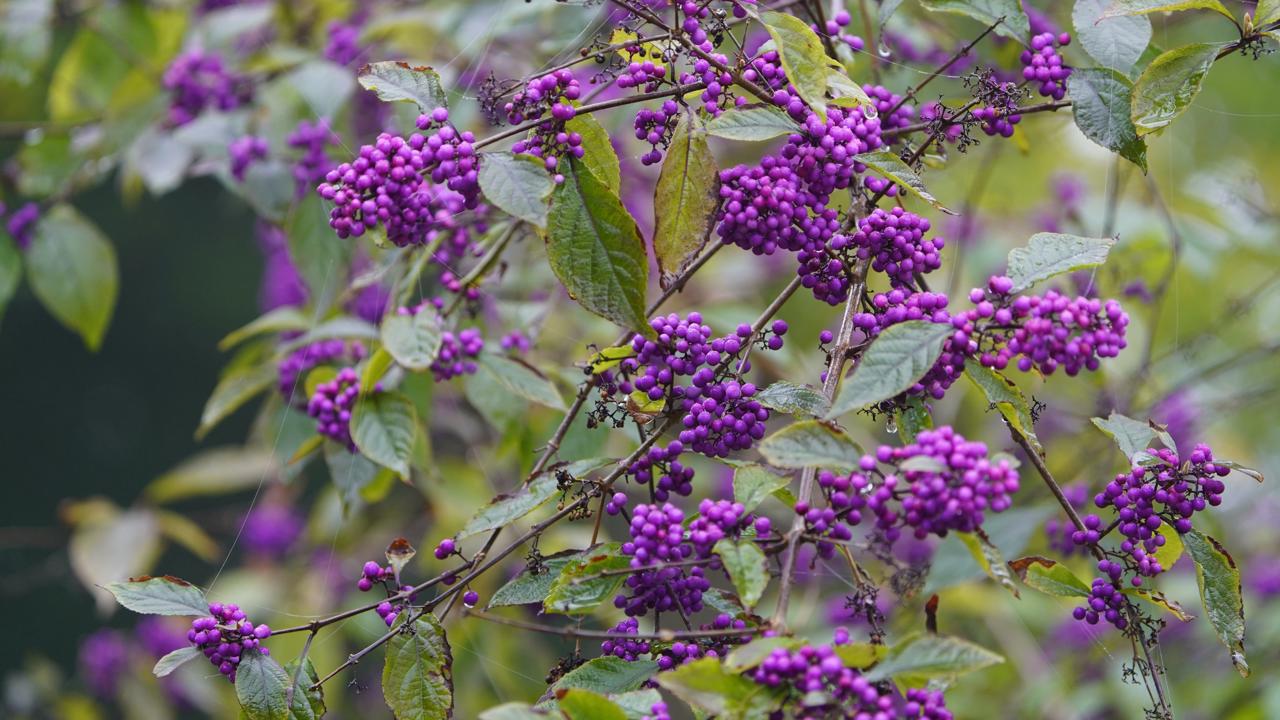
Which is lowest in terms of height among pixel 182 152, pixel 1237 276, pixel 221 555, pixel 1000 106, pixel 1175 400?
pixel 221 555

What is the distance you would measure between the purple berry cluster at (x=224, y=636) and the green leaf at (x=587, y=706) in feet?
1.09

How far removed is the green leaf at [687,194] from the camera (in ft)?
3.27

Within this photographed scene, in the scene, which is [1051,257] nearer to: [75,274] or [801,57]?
[801,57]

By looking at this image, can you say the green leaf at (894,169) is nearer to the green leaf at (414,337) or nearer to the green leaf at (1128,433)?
the green leaf at (1128,433)

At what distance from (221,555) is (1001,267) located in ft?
9.27

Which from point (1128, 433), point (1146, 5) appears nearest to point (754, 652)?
point (1128, 433)

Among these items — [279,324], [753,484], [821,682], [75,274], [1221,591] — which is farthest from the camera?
[75,274]

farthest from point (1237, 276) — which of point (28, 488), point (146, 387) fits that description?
point (28, 488)

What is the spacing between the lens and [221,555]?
12.5ft

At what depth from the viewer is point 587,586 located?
37.0 inches

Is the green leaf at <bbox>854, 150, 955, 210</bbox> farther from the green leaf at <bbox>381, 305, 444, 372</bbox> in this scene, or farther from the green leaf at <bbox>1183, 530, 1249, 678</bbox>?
the green leaf at <bbox>381, 305, 444, 372</bbox>

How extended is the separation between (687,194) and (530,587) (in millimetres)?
409

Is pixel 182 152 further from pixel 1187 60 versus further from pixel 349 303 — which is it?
pixel 1187 60

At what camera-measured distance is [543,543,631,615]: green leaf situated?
3.07 ft
